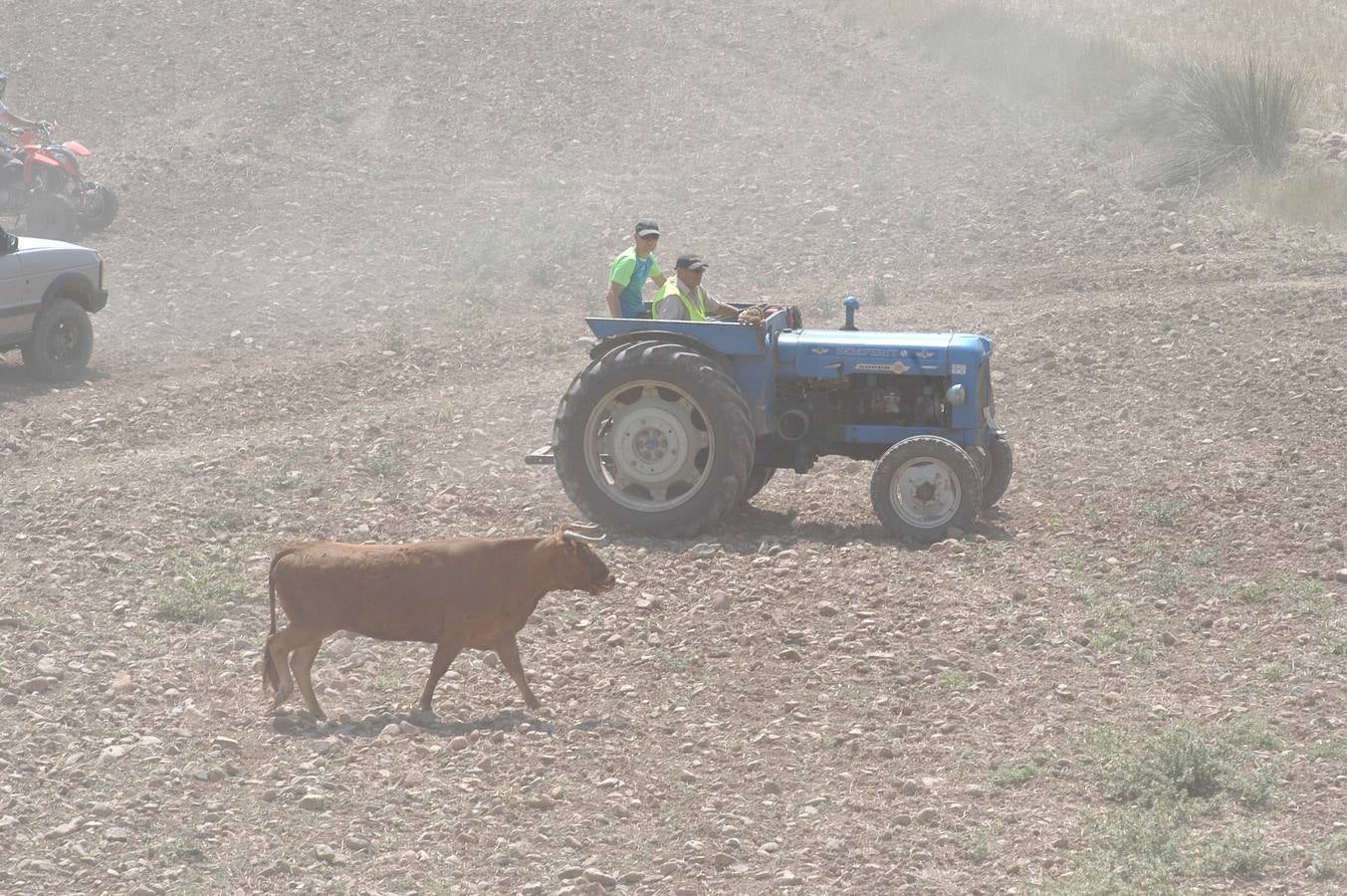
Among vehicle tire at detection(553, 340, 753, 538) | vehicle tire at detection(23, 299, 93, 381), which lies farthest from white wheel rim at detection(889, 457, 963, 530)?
→ vehicle tire at detection(23, 299, 93, 381)

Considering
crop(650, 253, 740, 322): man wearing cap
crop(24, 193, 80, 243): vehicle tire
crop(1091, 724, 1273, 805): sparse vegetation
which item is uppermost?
crop(24, 193, 80, 243): vehicle tire

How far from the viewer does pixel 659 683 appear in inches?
327

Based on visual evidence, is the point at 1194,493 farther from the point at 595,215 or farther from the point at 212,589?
the point at 595,215

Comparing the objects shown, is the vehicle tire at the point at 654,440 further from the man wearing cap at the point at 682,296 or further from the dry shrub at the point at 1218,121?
the dry shrub at the point at 1218,121

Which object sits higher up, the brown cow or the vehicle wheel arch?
the vehicle wheel arch

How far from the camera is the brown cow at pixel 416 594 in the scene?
782cm

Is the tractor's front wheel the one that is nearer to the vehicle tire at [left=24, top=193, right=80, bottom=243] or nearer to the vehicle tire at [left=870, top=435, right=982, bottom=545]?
the vehicle tire at [left=870, top=435, right=982, bottom=545]

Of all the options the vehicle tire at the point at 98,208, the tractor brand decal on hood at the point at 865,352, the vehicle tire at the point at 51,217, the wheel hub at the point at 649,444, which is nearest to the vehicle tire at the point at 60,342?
the vehicle tire at the point at 98,208

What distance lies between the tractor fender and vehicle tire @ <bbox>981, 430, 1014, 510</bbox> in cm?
183

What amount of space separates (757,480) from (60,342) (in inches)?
315

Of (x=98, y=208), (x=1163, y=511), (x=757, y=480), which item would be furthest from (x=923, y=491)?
(x=98, y=208)

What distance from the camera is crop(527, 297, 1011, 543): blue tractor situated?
10547 mm

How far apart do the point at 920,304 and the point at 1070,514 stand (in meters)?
7.25

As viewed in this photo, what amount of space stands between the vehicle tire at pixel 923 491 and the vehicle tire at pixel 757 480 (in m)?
1.05
